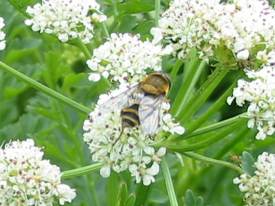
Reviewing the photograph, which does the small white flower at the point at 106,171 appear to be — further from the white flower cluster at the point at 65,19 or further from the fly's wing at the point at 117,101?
the white flower cluster at the point at 65,19

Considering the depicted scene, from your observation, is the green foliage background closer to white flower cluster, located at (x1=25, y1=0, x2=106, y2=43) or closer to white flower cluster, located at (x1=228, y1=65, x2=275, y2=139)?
white flower cluster, located at (x1=25, y1=0, x2=106, y2=43)

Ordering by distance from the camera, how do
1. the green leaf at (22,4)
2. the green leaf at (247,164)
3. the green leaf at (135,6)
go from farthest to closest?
the green leaf at (135,6) < the green leaf at (22,4) < the green leaf at (247,164)

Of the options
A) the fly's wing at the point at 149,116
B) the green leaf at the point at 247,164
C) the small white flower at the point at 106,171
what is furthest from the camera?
the green leaf at the point at 247,164

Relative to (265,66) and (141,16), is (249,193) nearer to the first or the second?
(265,66)

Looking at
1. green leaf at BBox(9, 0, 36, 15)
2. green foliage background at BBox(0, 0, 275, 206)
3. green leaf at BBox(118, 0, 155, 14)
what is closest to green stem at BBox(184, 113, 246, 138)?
green foliage background at BBox(0, 0, 275, 206)

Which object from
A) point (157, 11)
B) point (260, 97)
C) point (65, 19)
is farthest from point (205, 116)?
point (65, 19)

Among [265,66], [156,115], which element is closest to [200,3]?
[265,66]

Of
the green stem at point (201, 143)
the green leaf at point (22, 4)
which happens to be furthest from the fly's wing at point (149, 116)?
the green leaf at point (22, 4)
